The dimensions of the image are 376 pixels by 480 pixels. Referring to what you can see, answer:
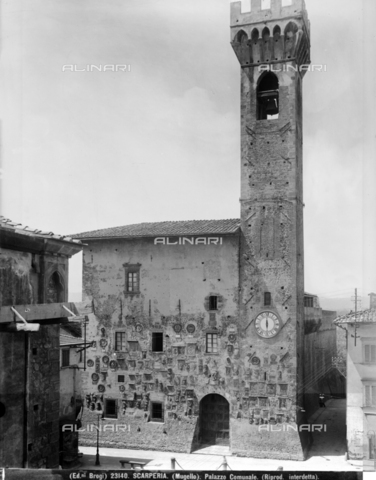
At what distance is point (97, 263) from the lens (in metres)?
29.2

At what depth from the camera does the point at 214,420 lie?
2741 centimetres

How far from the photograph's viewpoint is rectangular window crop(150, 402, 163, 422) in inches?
1094

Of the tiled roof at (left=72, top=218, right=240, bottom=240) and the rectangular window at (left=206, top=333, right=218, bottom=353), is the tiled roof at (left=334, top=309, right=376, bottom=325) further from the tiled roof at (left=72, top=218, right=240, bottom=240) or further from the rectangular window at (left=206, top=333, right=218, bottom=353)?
the tiled roof at (left=72, top=218, right=240, bottom=240)

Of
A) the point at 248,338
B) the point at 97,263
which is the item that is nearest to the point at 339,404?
the point at 248,338

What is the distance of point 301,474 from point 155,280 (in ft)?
45.0

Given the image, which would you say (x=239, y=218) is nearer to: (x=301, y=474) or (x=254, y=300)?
(x=254, y=300)

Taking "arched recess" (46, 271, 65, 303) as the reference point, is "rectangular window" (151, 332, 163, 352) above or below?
below

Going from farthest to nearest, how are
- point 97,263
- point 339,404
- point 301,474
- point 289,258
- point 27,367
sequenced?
point 339,404
point 97,263
point 289,258
point 27,367
point 301,474

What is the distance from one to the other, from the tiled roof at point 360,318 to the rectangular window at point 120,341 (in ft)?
32.7

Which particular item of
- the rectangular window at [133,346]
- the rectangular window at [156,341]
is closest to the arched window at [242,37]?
the rectangular window at [156,341]

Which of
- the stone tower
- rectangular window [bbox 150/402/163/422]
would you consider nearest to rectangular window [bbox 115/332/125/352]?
rectangular window [bbox 150/402/163/422]

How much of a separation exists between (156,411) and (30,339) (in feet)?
36.4

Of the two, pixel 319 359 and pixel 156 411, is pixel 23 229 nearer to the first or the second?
pixel 156 411

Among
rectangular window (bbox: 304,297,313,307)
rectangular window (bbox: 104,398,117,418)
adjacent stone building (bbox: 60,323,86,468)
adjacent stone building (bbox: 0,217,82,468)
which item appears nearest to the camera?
adjacent stone building (bbox: 0,217,82,468)
